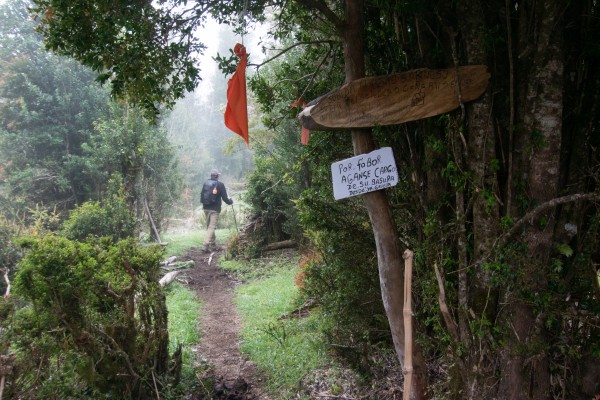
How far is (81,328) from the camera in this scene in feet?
10.8

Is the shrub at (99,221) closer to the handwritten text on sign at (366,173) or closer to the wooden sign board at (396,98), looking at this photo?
the handwritten text on sign at (366,173)

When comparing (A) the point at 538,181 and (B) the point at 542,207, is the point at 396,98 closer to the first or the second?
(A) the point at 538,181

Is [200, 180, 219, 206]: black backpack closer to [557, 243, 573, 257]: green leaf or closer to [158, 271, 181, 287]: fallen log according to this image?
[158, 271, 181, 287]: fallen log

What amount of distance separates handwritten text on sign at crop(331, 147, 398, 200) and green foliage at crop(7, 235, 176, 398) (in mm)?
2145

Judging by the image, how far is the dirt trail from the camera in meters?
4.12

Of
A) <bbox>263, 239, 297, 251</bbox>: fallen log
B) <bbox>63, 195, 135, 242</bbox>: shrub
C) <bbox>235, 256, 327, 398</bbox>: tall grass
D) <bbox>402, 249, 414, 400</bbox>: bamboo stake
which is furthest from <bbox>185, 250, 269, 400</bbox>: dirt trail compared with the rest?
<bbox>402, 249, 414, 400</bbox>: bamboo stake

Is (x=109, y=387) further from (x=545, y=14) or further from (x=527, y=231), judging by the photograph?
(x=545, y=14)

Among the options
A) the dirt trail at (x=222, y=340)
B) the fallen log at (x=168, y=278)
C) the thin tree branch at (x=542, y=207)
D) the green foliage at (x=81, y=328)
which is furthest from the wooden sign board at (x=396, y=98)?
the fallen log at (x=168, y=278)

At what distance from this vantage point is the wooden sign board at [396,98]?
243cm

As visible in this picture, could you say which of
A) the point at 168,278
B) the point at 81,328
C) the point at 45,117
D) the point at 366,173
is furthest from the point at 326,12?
the point at 45,117

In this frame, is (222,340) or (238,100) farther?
(222,340)

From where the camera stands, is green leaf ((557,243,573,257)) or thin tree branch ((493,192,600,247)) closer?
thin tree branch ((493,192,600,247))

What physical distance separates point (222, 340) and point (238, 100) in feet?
12.8

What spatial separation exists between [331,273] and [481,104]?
2.60 metres
